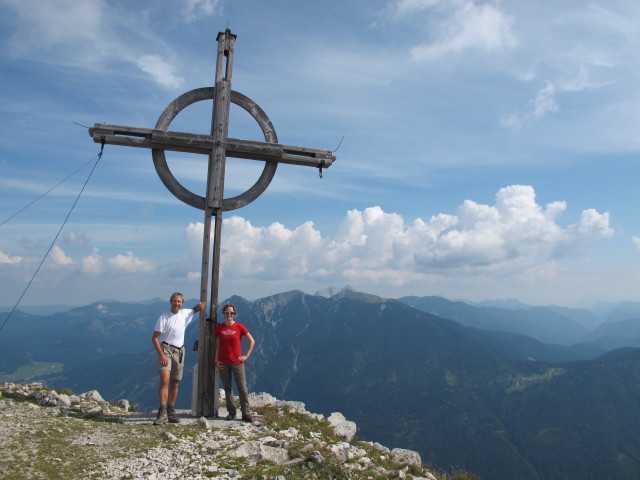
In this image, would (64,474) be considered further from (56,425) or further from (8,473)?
(56,425)

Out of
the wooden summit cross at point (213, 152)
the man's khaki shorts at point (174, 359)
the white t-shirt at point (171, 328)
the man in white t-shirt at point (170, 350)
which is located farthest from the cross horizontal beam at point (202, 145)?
the man's khaki shorts at point (174, 359)

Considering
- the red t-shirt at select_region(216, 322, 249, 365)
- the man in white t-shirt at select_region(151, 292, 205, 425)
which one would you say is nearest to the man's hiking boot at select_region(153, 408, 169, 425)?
the man in white t-shirt at select_region(151, 292, 205, 425)

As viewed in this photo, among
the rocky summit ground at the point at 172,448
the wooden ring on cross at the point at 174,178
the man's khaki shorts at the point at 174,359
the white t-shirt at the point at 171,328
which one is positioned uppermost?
the wooden ring on cross at the point at 174,178

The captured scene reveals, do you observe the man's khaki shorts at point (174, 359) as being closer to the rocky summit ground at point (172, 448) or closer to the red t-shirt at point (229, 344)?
the red t-shirt at point (229, 344)

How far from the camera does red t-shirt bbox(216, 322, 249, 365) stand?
10555mm

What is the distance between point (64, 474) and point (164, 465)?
140cm

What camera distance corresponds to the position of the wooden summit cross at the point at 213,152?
10.7m

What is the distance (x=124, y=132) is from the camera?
10695mm

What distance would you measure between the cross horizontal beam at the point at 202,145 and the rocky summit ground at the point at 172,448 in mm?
6235

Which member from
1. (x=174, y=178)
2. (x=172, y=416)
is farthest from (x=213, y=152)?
(x=172, y=416)

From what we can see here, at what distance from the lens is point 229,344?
34.7 ft

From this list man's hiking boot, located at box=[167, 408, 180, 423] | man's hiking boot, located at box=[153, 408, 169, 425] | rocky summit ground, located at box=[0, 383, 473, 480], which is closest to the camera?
rocky summit ground, located at box=[0, 383, 473, 480]

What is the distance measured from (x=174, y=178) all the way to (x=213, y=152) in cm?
115

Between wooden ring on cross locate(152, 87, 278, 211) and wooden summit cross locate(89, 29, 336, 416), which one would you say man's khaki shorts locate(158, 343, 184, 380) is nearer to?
wooden summit cross locate(89, 29, 336, 416)
